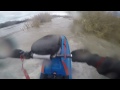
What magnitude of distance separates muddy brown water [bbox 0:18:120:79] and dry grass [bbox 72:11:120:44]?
392 millimetres

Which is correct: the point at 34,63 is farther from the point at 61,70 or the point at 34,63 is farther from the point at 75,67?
the point at 61,70

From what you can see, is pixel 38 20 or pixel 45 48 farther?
pixel 38 20

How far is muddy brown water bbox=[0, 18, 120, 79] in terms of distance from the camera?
4.39 meters

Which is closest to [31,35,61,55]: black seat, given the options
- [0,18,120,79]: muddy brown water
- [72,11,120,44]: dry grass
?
[0,18,120,79]: muddy brown water

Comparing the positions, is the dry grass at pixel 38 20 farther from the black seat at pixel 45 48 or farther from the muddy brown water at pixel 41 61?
the black seat at pixel 45 48

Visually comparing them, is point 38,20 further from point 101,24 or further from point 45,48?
point 45,48

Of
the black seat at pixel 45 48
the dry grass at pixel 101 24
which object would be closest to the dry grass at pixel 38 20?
the dry grass at pixel 101 24

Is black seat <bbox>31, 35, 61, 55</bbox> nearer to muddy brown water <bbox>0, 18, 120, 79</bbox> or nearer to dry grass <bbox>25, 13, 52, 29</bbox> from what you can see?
muddy brown water <bbox>0, 18, 120, 79</bbox>

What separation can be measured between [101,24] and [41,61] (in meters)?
3.41

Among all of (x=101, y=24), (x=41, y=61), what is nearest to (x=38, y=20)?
(x=101, y=24)

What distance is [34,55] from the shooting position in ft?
8.21

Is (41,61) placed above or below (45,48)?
below

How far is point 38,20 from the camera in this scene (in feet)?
33.6

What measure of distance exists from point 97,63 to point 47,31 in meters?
5.71
